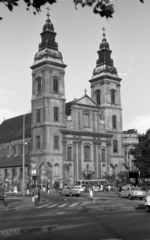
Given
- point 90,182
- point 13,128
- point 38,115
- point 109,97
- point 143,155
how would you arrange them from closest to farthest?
point 143,155
point 90,182
point 38,115
point 109,97
point 13,128

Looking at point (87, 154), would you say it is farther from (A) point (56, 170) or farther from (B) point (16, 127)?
(B) point (16, 127)

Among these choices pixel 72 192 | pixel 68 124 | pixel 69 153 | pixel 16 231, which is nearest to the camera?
pixel 16 231

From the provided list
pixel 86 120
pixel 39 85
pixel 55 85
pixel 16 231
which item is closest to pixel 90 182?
pixel 86 120

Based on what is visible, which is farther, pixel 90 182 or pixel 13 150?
pixel 13 150

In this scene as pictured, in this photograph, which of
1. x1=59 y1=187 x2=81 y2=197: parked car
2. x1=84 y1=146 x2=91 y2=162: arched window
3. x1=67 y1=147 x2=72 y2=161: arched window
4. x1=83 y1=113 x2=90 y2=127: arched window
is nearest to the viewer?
x1=59 y1=187 x2=81 y2=197: parked car

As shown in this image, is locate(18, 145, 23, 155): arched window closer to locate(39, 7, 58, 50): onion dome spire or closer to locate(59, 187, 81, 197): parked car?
locate(39, 7, 58, 50): onion dome spire

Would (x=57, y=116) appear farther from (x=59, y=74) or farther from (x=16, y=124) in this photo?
(x=16, y=124)

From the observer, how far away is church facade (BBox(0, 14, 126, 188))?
6838 centimetres

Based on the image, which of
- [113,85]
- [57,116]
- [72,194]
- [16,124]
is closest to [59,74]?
[57,116]

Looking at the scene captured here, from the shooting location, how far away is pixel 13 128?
8806 centimetres

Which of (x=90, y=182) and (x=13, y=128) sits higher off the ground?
(x=13, y=128)

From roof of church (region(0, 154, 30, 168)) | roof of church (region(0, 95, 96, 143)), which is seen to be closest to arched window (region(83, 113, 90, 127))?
roof of church (region(0, 95, 96, 143))

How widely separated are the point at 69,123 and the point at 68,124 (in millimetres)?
374

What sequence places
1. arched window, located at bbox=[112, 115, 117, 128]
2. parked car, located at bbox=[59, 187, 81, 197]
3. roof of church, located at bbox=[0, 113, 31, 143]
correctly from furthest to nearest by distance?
1. roof of church, located at bbox=[0, 113, 31, 143]
2. arched window, located at bbox=[112, 115, 117, 128]
3. parked car, located at bbox=[59, 187, 81, 197]
